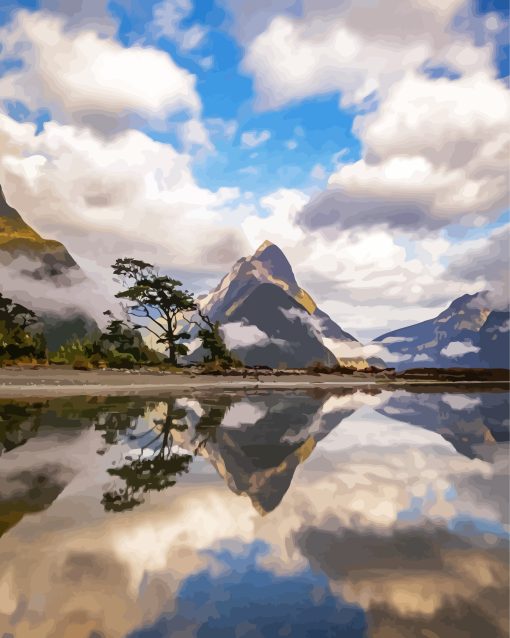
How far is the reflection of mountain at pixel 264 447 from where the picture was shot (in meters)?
5.14

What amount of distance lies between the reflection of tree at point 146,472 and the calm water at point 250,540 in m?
0.03

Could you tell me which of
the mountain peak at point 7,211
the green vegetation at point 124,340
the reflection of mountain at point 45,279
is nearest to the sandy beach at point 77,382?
the green vegetation at point 124,340

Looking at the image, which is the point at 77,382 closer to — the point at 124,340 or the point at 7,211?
the point at 124,340

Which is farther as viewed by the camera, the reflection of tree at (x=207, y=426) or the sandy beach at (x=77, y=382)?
the sandy beach at (x=77, y=382)

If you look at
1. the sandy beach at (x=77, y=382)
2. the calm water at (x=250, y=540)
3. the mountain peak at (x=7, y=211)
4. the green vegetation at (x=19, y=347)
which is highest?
the mountain peak at (x=7, y=211)

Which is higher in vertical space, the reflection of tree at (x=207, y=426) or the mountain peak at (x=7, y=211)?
the mountain peak at (x=7, y=211)

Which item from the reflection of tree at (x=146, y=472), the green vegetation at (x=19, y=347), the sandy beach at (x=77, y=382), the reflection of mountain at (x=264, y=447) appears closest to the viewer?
the reflection of tree at (x=146, y=472)

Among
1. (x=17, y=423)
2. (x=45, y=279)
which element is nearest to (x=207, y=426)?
(x=17, y=423)

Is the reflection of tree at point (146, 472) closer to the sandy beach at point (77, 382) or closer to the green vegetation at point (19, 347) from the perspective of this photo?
the sandy beach at point (77, 382)

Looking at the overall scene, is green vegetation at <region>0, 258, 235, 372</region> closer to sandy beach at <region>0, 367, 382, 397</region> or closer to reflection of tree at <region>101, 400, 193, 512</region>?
sandy beach at <region>0, 367, 382, 397</region>

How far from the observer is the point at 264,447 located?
7.65 meters

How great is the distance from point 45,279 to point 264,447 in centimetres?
6411

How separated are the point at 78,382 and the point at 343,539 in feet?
74.4

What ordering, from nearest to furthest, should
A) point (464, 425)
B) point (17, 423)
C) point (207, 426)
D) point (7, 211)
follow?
point (17, 423) → point (207, 426) → point (464, 425) → point (7, 211)
